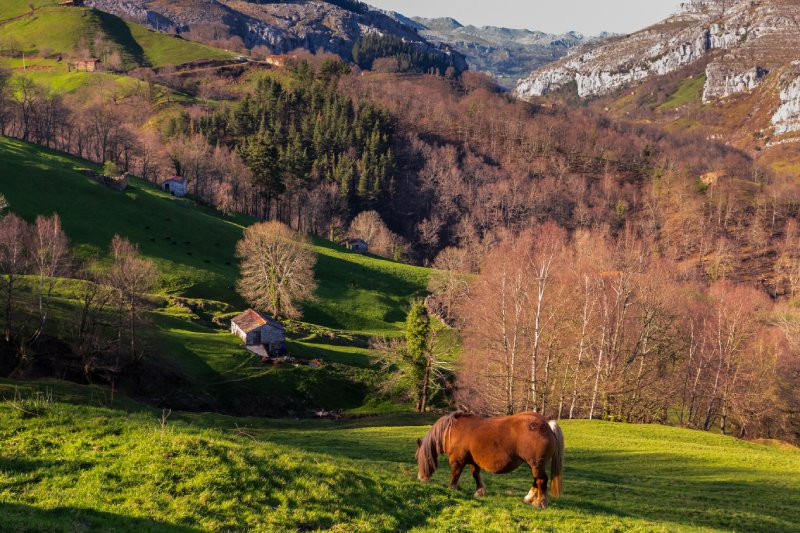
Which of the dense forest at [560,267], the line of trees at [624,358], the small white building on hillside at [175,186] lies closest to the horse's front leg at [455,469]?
the dense forest at [560,267]

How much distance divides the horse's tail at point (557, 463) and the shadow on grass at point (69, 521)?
10529 millimetres

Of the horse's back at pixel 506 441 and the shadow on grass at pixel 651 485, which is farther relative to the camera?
the shadow on grass at pixel 651 485

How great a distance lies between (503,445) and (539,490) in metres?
2.30

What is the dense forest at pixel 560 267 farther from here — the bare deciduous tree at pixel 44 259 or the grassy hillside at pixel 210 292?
the bare deciduous tree at pixel 44 259

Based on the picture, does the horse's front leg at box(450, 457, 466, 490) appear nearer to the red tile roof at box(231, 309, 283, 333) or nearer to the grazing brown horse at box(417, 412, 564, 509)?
the grazing brown horse at box(417, 412, 564, 509)

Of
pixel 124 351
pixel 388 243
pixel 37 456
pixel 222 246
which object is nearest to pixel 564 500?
pixel 37 456

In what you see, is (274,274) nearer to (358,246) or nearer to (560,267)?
(560,267)

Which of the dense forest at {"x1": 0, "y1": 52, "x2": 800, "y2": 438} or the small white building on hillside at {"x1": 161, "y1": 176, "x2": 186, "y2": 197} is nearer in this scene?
the dense forest at {"x1": 0, "y1": 52, "x2": 800, "y2": 438}

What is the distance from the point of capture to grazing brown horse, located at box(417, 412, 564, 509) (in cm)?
1584

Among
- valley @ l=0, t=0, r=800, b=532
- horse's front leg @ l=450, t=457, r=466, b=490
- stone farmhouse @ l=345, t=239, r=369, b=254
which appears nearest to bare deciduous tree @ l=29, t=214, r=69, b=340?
valley @ l=0, t=0, r=800, b=532

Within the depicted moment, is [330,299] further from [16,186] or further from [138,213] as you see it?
[16,186]

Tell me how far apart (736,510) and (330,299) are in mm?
83868

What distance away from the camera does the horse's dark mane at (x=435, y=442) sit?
17016 mm

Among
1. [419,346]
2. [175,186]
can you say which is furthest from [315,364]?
[175,186]
